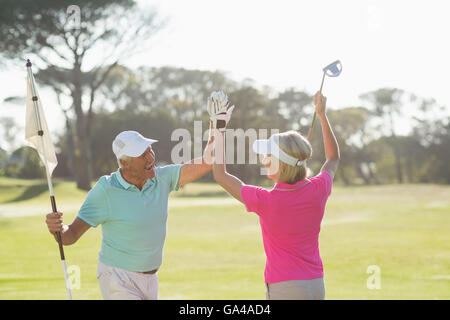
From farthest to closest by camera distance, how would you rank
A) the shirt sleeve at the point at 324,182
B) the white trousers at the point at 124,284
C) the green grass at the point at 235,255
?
1. the green grass at the point at 235,255
2. the white trousers at the point at 124,284
3. the shirt sleeve at the point at 324,182

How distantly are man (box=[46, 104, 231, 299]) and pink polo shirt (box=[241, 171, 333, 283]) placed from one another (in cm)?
67

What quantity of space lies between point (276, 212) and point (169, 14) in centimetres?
4152

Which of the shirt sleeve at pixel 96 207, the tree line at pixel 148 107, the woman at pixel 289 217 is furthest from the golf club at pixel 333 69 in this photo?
the tree line at pixel 148 107

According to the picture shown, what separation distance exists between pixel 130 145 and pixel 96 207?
1.39 feet

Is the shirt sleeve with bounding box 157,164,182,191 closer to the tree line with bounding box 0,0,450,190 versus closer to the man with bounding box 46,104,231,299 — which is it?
the man with bounding box 46,104,231,299

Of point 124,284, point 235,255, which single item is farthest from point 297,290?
point 235,255

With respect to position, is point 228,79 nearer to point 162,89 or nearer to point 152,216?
point 162,89

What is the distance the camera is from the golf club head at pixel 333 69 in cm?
427

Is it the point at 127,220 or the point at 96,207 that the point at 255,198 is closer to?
the point at 127,220

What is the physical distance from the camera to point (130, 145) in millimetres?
3814

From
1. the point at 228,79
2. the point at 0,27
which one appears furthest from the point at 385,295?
the point at 228,79

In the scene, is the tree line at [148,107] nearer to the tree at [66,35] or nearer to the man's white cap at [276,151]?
the tree at [66,35]

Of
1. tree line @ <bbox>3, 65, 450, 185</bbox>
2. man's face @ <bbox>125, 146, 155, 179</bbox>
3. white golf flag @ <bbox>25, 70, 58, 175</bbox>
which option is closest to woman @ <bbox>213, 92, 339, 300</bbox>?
man's face @ <bbox>125, 146, 155, 179</bbox>

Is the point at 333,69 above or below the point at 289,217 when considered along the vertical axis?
above
